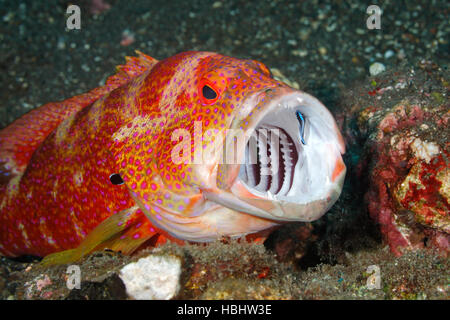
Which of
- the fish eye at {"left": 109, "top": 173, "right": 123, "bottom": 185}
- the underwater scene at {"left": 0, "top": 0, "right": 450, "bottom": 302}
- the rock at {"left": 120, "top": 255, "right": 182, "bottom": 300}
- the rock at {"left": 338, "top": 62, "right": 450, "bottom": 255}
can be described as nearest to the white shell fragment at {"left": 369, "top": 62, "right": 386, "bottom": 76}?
the underwater scene at {"left": 0, "top": 0, "right": 450, "bottom": 302}

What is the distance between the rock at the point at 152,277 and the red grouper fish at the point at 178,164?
1.61ft

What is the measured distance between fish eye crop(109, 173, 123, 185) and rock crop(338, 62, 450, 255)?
2.01 metres

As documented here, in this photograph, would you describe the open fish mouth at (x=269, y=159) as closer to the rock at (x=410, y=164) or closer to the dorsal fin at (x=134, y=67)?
the rock at (x=410, y=164)

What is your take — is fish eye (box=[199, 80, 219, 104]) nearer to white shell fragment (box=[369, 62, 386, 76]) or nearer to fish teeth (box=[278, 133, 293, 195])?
fish teeth (box=[278, 133, 293, 195])

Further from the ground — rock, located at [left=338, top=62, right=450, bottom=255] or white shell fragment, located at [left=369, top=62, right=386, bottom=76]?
white shell fragment, located at [left=369, top=62, right=386, bottom=76]

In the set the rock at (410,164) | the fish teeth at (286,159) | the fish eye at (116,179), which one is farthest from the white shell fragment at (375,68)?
the fish eye at (116,179)

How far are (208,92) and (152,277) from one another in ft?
3.88

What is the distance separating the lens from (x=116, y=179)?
2666 millimetres

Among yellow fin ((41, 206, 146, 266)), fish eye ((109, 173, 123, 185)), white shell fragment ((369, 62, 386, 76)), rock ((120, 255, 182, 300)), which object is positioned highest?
white shell fragment ((369, 62, 386, 76))

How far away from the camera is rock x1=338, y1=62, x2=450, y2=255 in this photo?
2348mm

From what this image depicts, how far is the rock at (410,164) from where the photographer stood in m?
2.35

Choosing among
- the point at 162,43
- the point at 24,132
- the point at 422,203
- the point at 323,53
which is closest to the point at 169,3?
the point at 162,43

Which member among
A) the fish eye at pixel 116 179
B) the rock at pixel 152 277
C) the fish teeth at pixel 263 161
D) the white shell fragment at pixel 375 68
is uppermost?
the white shell fragment at pixel 375 68
